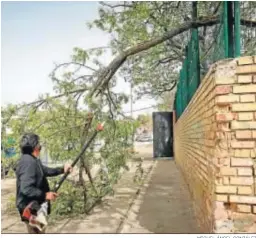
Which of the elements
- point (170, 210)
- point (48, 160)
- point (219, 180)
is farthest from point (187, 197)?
point (219, 180)

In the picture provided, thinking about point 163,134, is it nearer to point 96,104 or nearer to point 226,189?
point 96,104

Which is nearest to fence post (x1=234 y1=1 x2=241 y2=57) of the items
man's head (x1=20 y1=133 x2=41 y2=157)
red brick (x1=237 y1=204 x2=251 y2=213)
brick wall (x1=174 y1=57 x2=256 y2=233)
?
brick wall (x1=174 y1=57 x2=256 y2=233)

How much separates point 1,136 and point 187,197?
12.5 ft

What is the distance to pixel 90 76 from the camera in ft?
24.5

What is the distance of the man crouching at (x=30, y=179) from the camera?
3.38 meters

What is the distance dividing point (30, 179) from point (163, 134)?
16.2 meters

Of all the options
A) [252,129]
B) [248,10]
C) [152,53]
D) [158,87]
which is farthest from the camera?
[158,87]

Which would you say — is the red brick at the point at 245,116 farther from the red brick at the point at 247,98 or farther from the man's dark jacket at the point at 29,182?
the man's dark jacket at the point at 29,182

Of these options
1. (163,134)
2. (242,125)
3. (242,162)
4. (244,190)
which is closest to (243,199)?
(244,190)

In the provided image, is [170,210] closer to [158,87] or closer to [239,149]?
[239,149]

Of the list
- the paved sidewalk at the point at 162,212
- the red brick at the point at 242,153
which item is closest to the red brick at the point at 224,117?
the red brick at the point at 242,153

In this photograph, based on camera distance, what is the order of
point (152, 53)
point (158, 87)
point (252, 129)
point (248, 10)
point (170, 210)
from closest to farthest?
point (252, 129) → point (170, 210) → point (248, 10) → point (152, 53) → point (158, 87)

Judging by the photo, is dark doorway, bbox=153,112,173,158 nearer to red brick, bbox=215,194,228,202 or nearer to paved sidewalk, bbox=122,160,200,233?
paved sidewalk, bbox=122,160,200,233

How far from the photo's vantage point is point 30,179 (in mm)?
3404
